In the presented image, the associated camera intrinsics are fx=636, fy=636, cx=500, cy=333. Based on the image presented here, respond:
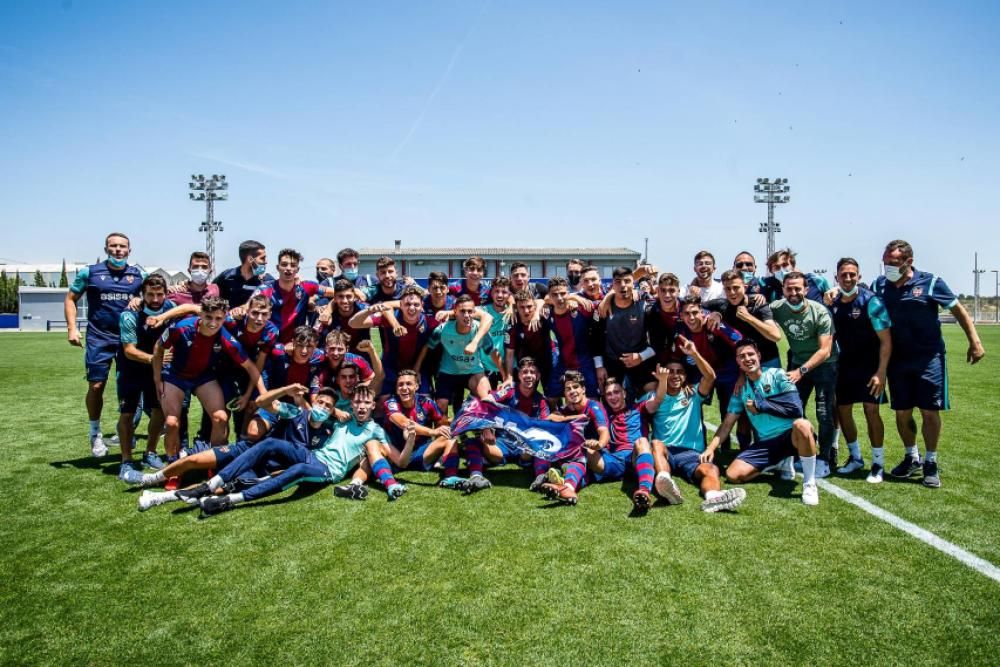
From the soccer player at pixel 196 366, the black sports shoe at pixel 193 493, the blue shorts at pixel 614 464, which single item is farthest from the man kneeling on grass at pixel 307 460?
the blue shorts at pixel 614 464

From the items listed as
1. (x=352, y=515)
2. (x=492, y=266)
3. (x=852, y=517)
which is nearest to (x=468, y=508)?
(x=352, y=515)

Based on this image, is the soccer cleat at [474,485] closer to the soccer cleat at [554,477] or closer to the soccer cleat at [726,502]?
the soccer cleat at [554,477]

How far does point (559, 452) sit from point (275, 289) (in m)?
3.29

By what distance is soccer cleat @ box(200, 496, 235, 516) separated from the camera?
15.2ft

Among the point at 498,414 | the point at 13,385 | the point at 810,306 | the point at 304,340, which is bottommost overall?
the point at 13,385

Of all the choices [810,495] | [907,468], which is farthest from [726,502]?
[907,468]

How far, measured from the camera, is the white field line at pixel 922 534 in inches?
144

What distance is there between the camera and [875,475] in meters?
5.54

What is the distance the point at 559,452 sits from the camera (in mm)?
5418

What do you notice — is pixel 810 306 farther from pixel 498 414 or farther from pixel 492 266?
pixel 492 266

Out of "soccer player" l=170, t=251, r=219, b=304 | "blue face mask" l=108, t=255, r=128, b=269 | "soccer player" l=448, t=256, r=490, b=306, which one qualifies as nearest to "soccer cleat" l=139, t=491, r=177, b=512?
"soccer player" l=170, t=251, r=219, b=304

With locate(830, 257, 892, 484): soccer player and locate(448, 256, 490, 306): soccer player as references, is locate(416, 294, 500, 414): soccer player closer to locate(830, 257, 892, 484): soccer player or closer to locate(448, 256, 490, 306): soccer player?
locate(448, 256, 490, 306): soccer player

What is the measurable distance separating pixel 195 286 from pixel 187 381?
1.09 meters

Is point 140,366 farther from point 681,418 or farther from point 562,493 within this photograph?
point 681,418
